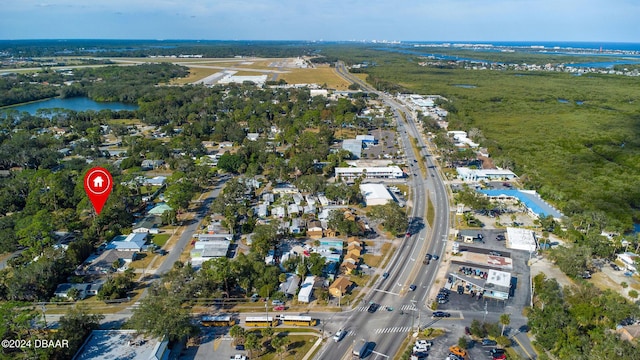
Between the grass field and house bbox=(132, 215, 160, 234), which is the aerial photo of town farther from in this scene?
the grass field

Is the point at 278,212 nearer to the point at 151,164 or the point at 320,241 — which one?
the point at 320,241

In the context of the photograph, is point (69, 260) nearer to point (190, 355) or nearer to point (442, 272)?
point (190, 355)

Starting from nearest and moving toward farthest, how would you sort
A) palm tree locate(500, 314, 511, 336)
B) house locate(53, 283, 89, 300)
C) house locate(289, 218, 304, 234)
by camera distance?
palm tree locate(500, 314, 511, 336), house locate(53, 283, 89, 300), house locate(289, 218, 304, 234)

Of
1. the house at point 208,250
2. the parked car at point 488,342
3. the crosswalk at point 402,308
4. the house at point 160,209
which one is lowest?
the parked car at point 488,342

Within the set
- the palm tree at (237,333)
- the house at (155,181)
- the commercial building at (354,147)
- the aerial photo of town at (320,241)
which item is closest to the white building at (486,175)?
the aerial photo of town at (320,241)

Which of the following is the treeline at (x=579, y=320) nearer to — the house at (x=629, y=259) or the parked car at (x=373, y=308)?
the house at (x=629, y=259)

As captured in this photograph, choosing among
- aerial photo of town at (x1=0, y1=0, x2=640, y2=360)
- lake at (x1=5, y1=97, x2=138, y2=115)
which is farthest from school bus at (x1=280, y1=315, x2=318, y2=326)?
lake at (x1=5, y1=97, x2=138, y2=115)

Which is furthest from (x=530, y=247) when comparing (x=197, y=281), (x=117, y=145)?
(x=117, y=145)

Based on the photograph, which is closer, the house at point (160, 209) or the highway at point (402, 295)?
the highway at point (402, 295)
